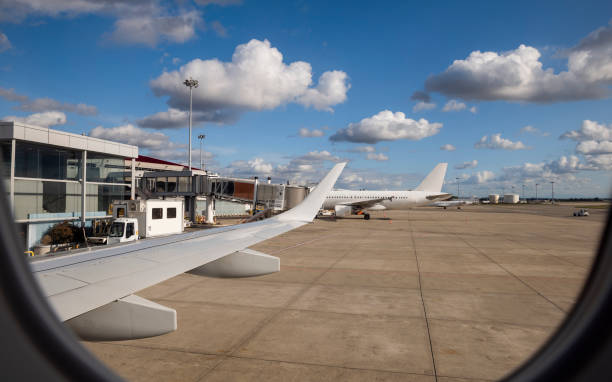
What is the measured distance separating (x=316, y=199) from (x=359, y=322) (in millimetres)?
3079

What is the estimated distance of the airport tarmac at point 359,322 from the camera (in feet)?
17.4

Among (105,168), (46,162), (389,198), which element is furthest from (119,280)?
(389,198)

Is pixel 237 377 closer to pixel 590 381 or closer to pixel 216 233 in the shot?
pixel 216 233

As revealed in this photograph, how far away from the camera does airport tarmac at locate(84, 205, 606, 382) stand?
208 inches

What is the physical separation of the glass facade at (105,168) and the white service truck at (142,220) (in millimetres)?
2427

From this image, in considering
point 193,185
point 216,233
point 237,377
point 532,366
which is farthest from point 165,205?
point 532,366

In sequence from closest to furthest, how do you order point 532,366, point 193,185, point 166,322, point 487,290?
point 532,366
point 166,322
point 487,290
point 193,185

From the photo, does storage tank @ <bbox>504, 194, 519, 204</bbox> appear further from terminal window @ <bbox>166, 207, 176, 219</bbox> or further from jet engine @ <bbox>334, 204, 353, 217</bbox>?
terminal window @ <bbox>166, 207, 176, 219</bbox>

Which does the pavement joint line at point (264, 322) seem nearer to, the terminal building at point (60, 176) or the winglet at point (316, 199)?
the winglet at point (316, 199)

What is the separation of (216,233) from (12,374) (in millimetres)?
5273

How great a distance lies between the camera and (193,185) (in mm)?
26062

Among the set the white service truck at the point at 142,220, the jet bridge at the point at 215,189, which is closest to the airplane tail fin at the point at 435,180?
the jet bridge at the point at 215,189

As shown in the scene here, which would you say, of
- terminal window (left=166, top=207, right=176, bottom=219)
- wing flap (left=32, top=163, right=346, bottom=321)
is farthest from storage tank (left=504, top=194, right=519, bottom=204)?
wing flap (left=32, top=163, right=346, bottom=321)

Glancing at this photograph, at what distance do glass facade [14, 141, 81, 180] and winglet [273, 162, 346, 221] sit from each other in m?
13.3
